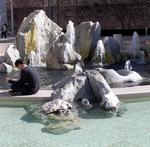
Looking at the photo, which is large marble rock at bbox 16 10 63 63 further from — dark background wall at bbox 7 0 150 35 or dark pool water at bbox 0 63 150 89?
dark background wall at bbox 7 0 150 35

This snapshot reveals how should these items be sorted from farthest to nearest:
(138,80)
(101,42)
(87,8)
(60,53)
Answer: (87,8)
(101,42)
(60,53)
(138,80)

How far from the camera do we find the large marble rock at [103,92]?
9164 millimetres

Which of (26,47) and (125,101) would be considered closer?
(125,101)

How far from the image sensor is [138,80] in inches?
491

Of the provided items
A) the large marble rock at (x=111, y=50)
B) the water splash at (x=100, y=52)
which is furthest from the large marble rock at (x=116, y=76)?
the large marble rock at (x=111, y=50)

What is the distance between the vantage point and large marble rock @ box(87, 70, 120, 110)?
30.1 feet

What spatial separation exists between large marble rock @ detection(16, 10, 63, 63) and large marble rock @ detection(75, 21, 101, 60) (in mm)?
1142

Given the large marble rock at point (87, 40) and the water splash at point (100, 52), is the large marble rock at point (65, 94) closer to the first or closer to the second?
the water splash at point (100, 52)

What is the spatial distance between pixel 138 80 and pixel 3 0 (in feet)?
116

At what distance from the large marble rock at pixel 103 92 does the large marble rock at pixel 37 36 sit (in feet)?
28.6

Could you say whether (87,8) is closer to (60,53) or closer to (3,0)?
(3,0)

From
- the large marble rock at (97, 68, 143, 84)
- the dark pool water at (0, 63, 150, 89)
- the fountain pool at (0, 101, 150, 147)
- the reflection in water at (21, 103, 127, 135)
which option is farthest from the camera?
the dark pool water at (0, 63, 150, 89)

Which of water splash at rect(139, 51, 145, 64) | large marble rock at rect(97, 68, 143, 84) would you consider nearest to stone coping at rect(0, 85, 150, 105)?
large marble rock at rect(97, 68, 143, 84)

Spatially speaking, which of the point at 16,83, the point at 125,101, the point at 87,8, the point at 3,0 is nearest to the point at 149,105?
the point at 125,101
